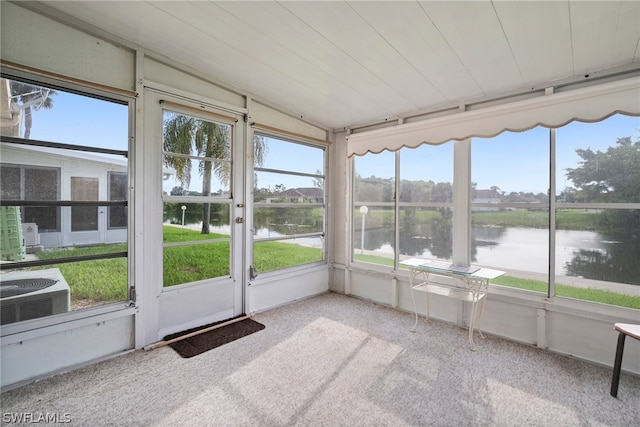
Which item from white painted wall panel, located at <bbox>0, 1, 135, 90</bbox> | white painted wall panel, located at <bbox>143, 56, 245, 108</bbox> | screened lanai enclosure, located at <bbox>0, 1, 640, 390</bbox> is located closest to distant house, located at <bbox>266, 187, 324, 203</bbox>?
screened lanai enclosure, located at <bbox>0, 1, 640, 390</bbox>

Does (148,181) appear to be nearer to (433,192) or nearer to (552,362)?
(433,192)

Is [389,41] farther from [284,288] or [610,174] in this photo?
[284,288]

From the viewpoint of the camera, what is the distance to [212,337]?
2.71m

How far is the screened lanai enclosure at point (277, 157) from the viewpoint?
6.35 ft

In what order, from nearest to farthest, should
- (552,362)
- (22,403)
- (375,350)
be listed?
1. (22,403)
2. (552,362)
3. (375,350)

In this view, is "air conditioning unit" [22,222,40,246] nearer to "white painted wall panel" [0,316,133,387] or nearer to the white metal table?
"white painted wall panel" [0,316,133,387]

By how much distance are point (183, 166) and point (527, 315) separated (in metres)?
3.56

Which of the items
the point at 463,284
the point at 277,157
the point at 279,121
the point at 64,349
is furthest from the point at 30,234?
the point at 463,284

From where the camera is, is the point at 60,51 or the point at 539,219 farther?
the point at 539,219

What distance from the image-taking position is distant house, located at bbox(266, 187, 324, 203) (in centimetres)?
362

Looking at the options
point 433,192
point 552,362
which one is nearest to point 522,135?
point 433,192

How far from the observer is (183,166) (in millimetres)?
2773

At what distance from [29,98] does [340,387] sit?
2.95m

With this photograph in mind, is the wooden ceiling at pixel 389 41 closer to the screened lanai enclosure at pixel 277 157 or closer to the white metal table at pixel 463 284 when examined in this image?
the screened lanai enclosure at pixel 277 157
